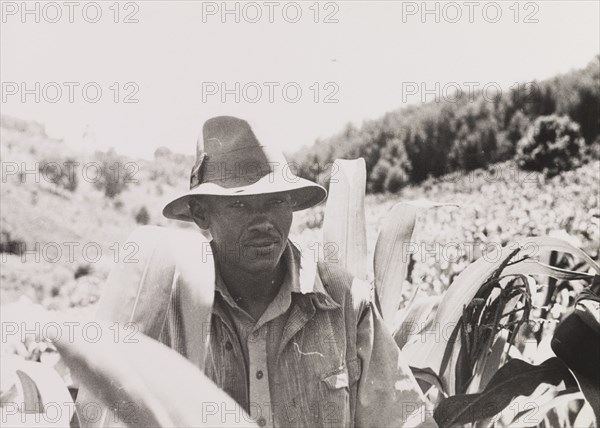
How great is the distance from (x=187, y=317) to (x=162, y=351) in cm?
15

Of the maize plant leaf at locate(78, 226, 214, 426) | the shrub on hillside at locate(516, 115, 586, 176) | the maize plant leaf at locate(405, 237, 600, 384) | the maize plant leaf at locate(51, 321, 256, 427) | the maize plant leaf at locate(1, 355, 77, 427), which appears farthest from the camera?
the shrub on hillside at locate(516, 115, 586, 176)

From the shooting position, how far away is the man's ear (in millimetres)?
1186

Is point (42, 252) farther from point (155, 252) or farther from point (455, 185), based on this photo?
point (455, 185)

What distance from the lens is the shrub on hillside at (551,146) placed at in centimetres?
200

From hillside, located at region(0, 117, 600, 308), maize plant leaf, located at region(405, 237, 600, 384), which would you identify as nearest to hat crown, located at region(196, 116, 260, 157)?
hillside, located at region(0, 117, 600, 308)

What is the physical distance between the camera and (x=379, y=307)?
148 cm

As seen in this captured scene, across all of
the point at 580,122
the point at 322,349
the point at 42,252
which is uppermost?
the point at 580,122

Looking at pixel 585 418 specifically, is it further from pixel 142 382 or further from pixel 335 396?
pixel 142 382

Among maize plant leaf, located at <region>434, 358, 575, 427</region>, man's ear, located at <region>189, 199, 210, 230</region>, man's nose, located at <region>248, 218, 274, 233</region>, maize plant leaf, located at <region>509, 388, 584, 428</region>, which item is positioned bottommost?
maize plant leaf, located at <region>509, 388, 584, 428</region>

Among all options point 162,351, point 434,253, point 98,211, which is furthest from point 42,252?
point 434,253

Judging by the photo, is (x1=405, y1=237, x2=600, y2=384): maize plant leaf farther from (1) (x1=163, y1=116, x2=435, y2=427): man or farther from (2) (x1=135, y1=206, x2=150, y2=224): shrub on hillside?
(2) (x1=135, y1=206, x2=150, y2=224): shrub on hillside

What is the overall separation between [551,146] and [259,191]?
1.20 metres

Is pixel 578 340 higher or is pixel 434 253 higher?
pixel 434 253

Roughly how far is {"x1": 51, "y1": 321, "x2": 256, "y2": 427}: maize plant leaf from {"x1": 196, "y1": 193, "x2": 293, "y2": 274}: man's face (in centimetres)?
24
